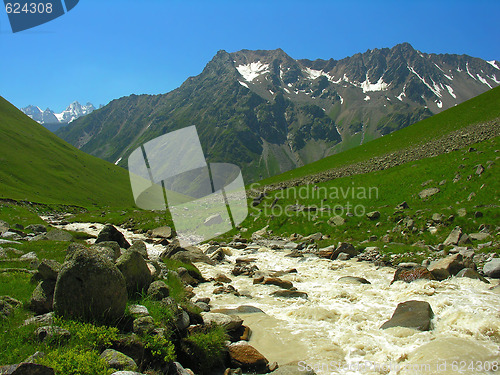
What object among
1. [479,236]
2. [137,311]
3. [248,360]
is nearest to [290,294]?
[248,360]

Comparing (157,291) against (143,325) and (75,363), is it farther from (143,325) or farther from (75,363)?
(75,363)

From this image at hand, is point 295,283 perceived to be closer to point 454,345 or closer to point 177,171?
point 454,345

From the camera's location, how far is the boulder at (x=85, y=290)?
24.9 feet

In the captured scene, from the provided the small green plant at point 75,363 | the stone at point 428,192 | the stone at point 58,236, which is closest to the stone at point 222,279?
the small green plant at point 75,363

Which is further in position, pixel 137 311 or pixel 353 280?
pixel 353 280

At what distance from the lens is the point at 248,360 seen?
876 centimetres

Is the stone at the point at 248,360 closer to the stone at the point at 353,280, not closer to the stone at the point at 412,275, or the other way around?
the stone at the point at 353,280

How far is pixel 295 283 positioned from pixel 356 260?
6024 millimetres

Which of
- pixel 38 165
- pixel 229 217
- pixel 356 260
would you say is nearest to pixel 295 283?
pixel 356 260

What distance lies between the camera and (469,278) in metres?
13.7

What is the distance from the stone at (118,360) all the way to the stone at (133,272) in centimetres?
432

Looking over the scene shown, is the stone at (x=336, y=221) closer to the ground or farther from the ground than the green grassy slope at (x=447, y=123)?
closer to the ground

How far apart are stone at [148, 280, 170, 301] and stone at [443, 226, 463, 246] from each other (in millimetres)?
17952

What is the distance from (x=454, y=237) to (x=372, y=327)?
1192 centimetres
